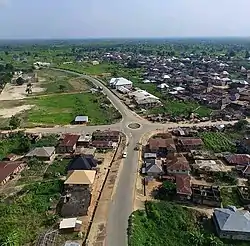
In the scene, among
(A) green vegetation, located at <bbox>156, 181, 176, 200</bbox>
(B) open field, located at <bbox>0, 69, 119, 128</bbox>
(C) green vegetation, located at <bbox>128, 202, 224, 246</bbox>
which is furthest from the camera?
(B) open field, located at <bbox>0, 69, 119, 128</bbox>

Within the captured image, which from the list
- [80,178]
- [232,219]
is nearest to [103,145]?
[80,178]

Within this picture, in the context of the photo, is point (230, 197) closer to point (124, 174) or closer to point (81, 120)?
point (124, 174)

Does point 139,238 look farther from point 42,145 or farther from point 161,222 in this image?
point 42,145

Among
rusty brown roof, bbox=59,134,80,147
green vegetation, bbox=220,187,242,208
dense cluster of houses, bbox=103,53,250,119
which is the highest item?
dense cluster of houses, bbox=103,53,250,119

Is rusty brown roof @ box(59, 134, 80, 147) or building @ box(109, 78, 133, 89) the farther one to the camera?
building @ box(109, 78, 133, 89)

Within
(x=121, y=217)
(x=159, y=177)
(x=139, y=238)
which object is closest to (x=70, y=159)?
(x=159, y=177)

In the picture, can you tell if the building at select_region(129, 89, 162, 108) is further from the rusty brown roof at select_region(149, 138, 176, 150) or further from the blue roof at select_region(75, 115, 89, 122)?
the rusty brown roof at select_region(149, 138, 176, 150)

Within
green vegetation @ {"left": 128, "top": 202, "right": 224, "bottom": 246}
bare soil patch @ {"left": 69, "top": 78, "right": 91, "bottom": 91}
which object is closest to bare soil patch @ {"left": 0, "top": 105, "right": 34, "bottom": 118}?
bare soil patch @ {"left": 69, "top": 78, "right": 91, "bottom": 91}

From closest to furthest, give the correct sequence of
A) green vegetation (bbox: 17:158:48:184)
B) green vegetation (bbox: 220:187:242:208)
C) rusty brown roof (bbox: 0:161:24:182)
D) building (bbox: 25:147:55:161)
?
green vegetation (bbox: 220:187:242:208), rusty brown roof (bbox: 0:161:24:182), green vegetation (bbox: 17:158:48:184), building (bbox: 25:147:55:161)
